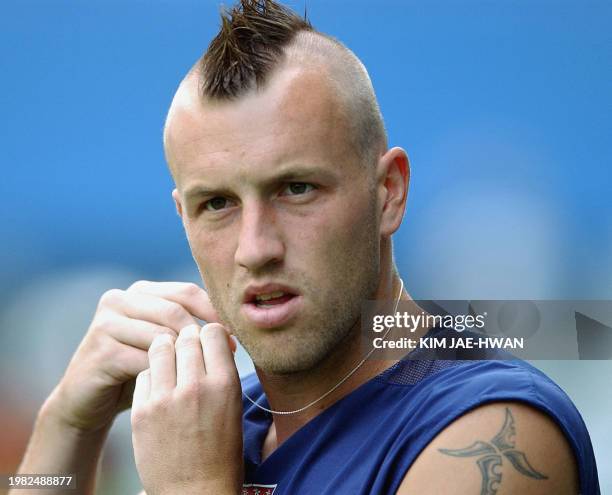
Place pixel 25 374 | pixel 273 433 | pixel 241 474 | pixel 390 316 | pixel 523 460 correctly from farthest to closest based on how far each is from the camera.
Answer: pixel 25 374, pixel 273 433, pixel 390 316, pixel 241 474, pixel 523 460

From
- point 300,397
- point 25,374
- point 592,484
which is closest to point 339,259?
point 300,397

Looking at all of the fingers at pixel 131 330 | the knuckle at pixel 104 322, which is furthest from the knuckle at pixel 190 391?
the knuckle at pixel 104 322

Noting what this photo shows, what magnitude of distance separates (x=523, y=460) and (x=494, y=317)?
0.97m

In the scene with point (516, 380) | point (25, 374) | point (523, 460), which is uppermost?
point (25, 374)

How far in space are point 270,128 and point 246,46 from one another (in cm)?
32

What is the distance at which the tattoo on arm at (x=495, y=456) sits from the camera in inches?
71.0

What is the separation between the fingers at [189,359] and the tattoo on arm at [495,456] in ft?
2.10

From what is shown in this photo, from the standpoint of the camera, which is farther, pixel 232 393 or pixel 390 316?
pixel 390 316

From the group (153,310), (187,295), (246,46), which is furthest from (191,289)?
(246,46)

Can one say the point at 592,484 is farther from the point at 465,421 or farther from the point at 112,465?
the point at 112,465

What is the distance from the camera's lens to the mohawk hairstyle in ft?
7.62

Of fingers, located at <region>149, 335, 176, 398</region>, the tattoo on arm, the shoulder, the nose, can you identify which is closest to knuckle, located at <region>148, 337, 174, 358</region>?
fingers, located at <region>149, 335, 176, 398</region>

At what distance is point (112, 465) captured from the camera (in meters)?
5.16

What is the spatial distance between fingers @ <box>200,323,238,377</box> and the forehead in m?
0.40
